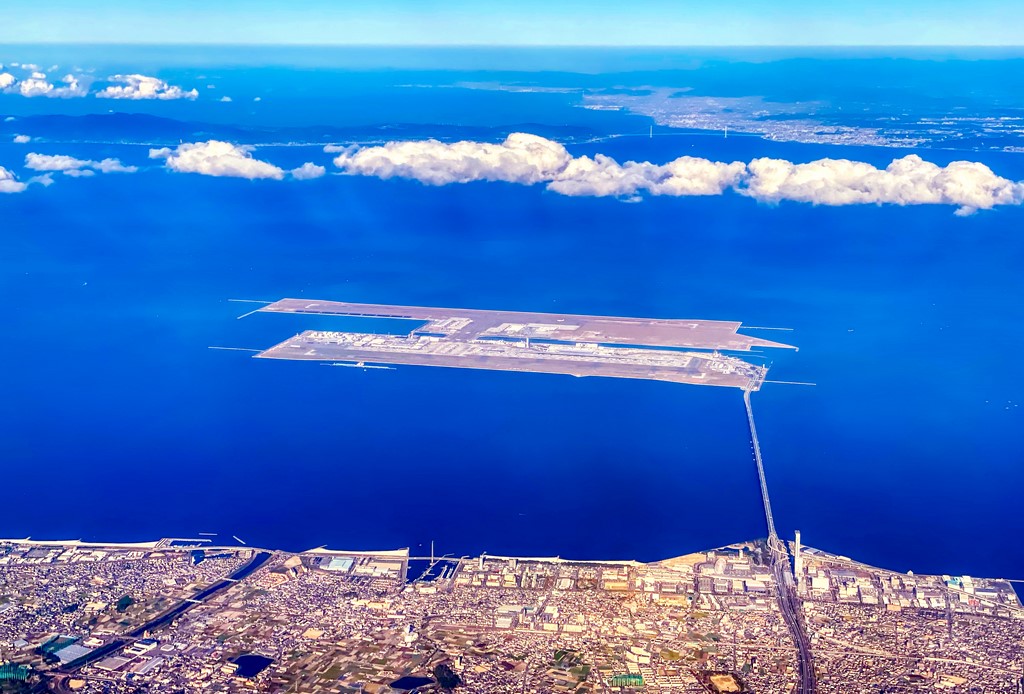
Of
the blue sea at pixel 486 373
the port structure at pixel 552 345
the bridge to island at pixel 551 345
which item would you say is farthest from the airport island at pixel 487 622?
the port structure at pixel 552 345

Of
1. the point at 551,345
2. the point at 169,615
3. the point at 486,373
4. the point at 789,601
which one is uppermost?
the point at 551,345

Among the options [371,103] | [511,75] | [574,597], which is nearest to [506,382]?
[574,597]

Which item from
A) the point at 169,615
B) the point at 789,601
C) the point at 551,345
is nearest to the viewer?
the point at 169,615

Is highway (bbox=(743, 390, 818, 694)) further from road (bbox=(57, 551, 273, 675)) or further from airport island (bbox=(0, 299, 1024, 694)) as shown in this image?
road (bbox=(57, 551, 273, 675))

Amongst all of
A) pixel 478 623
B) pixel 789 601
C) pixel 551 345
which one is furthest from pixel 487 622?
pixel 551 345

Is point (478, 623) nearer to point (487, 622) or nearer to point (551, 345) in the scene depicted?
point (487, 622)

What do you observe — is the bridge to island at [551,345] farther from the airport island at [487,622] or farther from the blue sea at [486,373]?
the airport island at [487,622]

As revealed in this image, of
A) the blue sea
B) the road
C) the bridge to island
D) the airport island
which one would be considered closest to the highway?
the airport island
